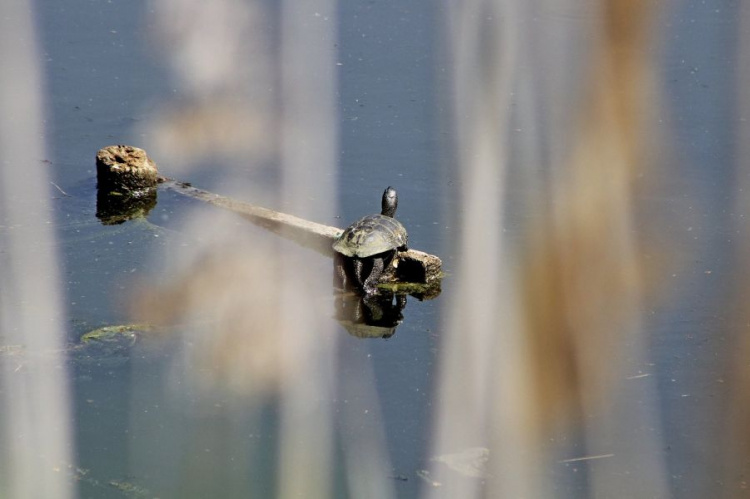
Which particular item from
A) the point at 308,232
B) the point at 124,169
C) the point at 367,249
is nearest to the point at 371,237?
the point at 367,249

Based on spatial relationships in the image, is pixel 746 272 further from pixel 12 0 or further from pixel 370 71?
pixel 12 0

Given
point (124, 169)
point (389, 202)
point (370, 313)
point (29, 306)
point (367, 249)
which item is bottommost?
point (370, 313)

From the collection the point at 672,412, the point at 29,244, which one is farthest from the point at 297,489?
the point at 29,244

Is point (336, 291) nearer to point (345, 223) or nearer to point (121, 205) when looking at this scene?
point (345, 223)

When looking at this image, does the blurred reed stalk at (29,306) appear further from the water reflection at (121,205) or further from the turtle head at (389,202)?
the turtle head at (389,202)

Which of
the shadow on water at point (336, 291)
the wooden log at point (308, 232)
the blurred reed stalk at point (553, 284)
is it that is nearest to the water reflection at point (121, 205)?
the shadow on water at point (336, 291)

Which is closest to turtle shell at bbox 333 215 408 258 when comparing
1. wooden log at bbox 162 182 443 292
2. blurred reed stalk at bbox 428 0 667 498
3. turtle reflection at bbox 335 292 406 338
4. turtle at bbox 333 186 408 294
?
turtle at bbox 333 186 408 294

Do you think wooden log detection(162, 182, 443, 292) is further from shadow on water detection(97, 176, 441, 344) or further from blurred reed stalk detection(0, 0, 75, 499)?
blurred reed stalk detection(0, 0, 75, 499)

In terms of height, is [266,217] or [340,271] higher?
[266,217]

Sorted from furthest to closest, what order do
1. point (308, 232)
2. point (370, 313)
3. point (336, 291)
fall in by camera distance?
point (308, 232) < point (336, 291) < point (370, 313)
